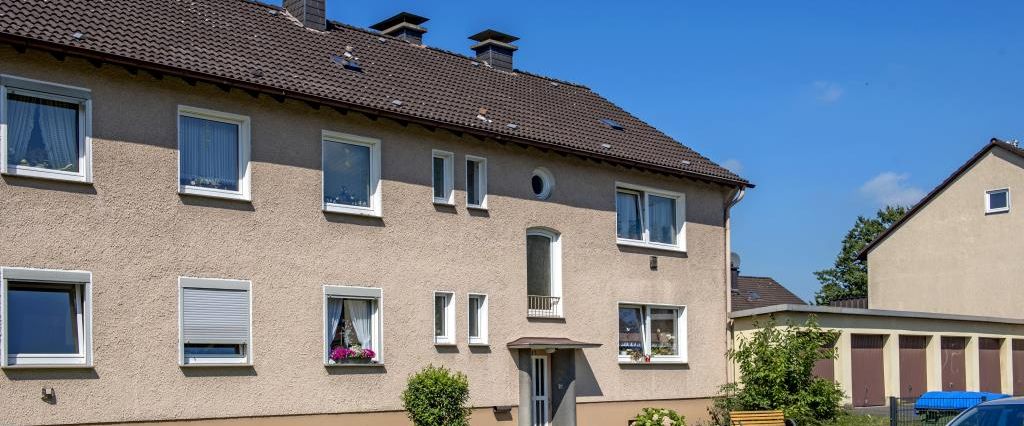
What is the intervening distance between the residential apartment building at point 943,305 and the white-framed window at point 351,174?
32.2 feet

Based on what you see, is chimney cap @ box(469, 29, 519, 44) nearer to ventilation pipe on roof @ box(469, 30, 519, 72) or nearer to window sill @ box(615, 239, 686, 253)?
ventilation pipe on roof @ box(469, 30, 519, 72)

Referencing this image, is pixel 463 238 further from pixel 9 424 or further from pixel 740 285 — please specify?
pixel 740 285

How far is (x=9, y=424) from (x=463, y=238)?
8.52m

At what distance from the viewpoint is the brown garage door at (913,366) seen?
1118 inches

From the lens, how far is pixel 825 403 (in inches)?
936

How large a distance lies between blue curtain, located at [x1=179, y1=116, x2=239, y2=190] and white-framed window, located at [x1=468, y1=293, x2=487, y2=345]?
524cm

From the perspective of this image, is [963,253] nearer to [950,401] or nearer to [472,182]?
[950,401]

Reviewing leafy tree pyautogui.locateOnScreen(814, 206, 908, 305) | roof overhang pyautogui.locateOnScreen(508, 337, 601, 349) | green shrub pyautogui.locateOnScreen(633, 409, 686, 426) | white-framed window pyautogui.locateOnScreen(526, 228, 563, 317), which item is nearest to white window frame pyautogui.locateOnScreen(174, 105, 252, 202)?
roof overhang pyautogui.locateOnScreen(508, 337, 601, 349)

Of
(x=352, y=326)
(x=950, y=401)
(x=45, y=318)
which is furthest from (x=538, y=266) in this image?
(x=45, y=318)

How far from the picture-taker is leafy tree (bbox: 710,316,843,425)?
77.4ft

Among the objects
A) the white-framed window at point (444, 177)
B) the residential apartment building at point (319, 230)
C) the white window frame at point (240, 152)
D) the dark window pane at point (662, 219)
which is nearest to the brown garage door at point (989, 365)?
the residential apartment building at point (319, 230)

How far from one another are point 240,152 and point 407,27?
29.0 ft

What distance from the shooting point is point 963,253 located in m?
34.7

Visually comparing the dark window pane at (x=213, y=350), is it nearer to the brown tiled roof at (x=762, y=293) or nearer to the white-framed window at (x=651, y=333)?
the white-framed window at (x=651, y=333)
